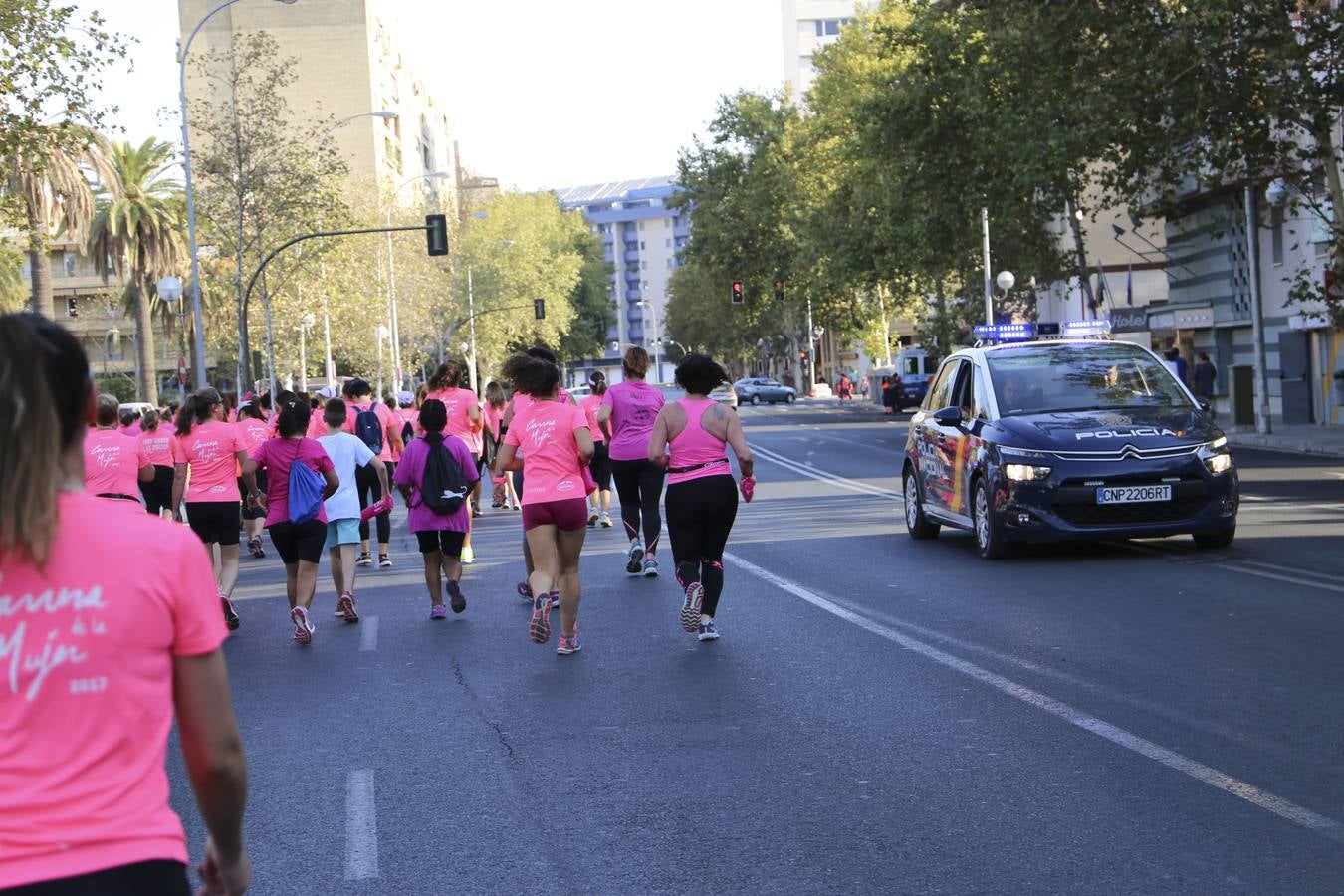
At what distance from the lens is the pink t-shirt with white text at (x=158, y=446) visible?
17.2m

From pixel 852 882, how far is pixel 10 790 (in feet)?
10.9

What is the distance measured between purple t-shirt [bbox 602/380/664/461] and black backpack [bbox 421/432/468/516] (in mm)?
2242

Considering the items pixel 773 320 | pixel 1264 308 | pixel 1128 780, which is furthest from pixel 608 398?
→ pixel 773 320

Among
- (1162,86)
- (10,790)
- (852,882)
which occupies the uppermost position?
(1162,86)

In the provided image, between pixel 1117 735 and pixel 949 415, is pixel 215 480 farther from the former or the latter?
pixel 1117 735

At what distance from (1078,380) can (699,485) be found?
5.75 m

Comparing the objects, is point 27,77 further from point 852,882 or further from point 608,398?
point 852,882

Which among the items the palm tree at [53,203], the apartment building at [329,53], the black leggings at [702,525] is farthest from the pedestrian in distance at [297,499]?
the apartment building at [329,53]

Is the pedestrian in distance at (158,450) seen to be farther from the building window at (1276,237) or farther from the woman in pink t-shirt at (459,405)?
the building window at (1276,237)

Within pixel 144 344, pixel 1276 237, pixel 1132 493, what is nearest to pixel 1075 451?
pixel 1132 493

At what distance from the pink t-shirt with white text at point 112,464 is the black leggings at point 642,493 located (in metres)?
3.93

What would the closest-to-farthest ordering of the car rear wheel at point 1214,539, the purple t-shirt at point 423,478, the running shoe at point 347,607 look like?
1. the purple t-shirt at point 423,478
2. the running shoe at point 347,607
3. the car rear wheel at point 1214,539

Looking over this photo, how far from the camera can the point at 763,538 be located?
1834 centimetres

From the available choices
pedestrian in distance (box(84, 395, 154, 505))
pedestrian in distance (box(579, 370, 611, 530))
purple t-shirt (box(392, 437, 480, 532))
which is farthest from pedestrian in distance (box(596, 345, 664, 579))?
pedestrian in distance (box(84, 395, 154, 505))
